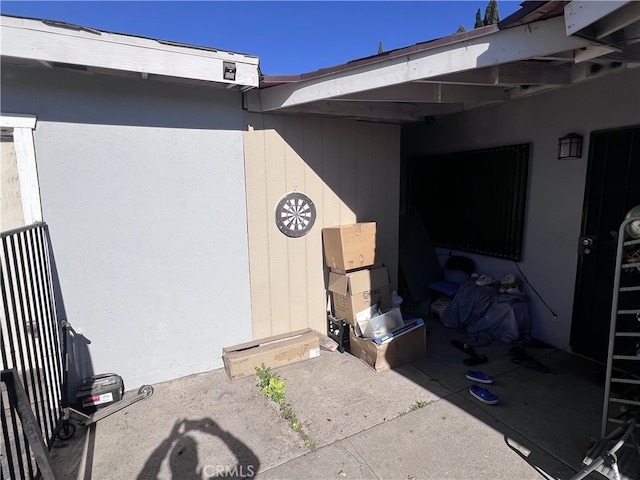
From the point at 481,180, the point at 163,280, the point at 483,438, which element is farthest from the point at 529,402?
the point at 163,280

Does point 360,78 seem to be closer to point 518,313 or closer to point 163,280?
point 163,280

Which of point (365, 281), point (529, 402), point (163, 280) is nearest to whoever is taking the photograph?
point (529, 402)

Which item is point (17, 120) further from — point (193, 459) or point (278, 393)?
point (278, 393)

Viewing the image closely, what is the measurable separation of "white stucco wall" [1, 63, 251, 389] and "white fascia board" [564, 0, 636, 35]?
2527mm

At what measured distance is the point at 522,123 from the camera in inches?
153

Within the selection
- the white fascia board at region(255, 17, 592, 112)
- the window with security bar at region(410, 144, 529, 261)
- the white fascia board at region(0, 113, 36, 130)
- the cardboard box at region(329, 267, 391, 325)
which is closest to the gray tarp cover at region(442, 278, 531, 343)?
the window with security bar at region(410, 144, 529, 261)

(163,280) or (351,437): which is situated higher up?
(163,280)

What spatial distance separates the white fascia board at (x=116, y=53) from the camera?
2.12 metres

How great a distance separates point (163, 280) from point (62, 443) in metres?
1.33

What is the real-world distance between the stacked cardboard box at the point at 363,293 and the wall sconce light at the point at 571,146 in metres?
2.03

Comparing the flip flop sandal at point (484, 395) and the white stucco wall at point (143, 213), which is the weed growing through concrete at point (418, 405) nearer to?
the flip flop sandal at point (484, 395)

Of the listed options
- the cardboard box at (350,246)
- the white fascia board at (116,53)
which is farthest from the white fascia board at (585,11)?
the cardboard box at (350,246)

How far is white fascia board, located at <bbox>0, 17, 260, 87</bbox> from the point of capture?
2.12m
